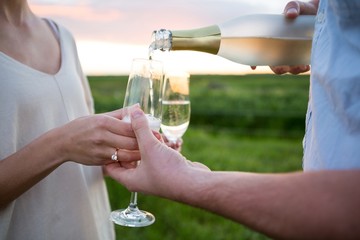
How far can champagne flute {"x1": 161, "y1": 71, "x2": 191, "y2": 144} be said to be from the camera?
2471 mm

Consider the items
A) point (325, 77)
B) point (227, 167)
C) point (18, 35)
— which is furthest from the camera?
point (227, 167)

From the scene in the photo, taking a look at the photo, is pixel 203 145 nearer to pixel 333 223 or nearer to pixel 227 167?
pixel 227 167

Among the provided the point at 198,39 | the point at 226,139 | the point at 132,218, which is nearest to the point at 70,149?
the point at 132,218

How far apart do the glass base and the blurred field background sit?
2.85 metres

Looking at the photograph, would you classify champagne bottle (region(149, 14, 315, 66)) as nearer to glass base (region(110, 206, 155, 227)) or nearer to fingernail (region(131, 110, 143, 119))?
fingernail (region(131, 110, 143, 119))

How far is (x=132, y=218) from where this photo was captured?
6.69 ft

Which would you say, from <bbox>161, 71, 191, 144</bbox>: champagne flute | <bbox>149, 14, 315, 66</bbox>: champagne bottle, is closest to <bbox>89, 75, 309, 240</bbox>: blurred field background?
<bbox>161, 71, 191, 144</bbox>: champagne flute

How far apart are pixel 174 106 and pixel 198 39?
18.2 inches

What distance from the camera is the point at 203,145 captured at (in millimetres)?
9000

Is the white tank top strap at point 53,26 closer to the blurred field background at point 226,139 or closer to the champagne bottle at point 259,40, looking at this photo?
the champagne bottle at point 259,40

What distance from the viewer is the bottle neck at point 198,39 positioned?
2.11 metres

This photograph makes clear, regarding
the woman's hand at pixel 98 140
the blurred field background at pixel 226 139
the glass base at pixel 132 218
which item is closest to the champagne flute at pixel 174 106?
the glass base at pixel 132 218

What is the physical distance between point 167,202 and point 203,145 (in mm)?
3468

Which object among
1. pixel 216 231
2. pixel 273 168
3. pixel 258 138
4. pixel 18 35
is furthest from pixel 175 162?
pixel 258 138
